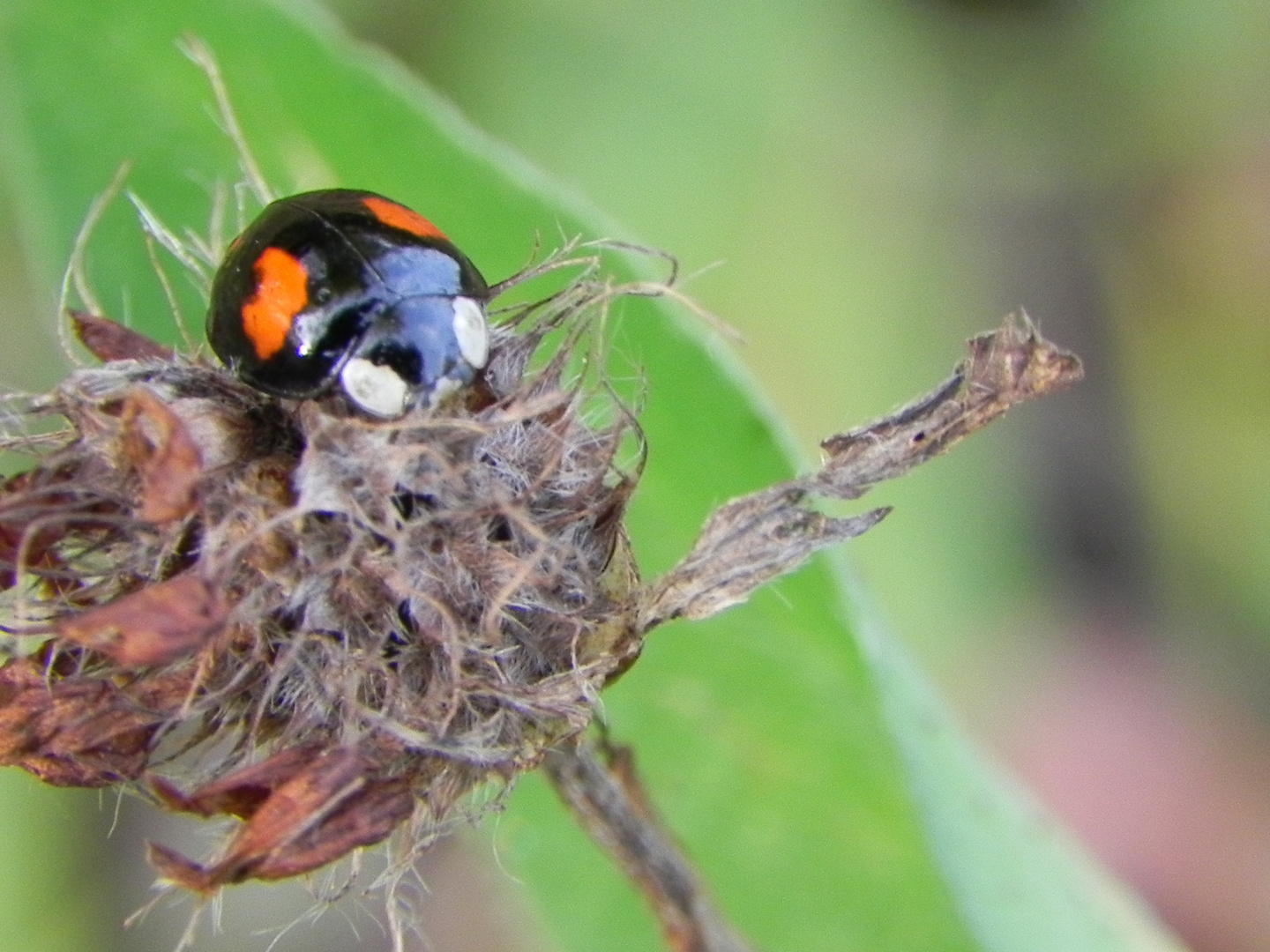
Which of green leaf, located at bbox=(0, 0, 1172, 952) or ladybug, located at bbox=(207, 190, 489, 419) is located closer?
ladybug, located at bbox=(207, 190, 489, 419)

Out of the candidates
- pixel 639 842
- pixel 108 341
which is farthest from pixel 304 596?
pixel 639 842

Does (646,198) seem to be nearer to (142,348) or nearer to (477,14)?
(477,14)

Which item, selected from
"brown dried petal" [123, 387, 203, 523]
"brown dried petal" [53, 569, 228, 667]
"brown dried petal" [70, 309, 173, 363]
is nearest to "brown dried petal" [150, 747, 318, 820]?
"brown dried petal" [53, 569, 228, 667]

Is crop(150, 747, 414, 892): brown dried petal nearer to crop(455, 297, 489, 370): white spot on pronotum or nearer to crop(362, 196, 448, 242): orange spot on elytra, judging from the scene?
crop(455, 297, 489, 370): white spot on pronotum

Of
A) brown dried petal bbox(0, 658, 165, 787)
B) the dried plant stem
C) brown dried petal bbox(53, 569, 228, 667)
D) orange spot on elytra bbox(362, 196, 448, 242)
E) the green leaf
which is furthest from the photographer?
the green leaf

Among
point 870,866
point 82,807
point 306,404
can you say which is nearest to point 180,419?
point 306,404

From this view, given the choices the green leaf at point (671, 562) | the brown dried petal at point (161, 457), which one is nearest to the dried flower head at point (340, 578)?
the brown dried petal at point (161, 457)
